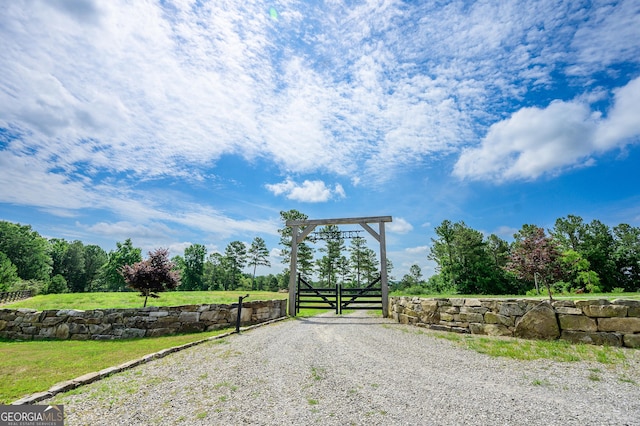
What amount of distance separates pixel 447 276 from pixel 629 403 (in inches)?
1358

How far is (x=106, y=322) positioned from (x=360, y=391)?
30.9ft

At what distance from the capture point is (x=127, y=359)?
19.2 ft

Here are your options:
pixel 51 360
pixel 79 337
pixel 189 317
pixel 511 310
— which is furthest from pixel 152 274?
pixel 511 310

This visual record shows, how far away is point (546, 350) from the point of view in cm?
549

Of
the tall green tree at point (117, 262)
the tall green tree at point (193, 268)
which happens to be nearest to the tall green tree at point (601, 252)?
the tall green tree at point (193, 268)

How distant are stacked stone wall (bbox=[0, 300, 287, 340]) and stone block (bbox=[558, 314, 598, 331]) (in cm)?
967

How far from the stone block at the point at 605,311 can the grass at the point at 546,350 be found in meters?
0.63

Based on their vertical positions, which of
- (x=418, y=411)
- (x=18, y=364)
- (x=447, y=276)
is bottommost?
(x=18, y=364)

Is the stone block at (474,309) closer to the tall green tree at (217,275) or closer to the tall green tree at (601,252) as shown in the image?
the tall green tree at (601,252)

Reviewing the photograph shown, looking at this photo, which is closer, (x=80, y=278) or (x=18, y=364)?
(x=18, y=364)

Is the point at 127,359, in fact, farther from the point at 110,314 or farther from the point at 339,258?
the point at 339,258

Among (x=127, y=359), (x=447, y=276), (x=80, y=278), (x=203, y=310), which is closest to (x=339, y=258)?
(x=447, y=276)

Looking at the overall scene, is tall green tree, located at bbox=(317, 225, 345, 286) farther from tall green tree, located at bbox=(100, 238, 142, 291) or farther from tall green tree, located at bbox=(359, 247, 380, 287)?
tall green tree, located at bbox=(100, 238, 142, 291)

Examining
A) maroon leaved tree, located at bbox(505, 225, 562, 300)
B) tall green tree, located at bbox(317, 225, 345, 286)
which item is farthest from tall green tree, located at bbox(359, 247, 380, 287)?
maroon leaved tree, located at bbox(505, 225, 562, 300)
